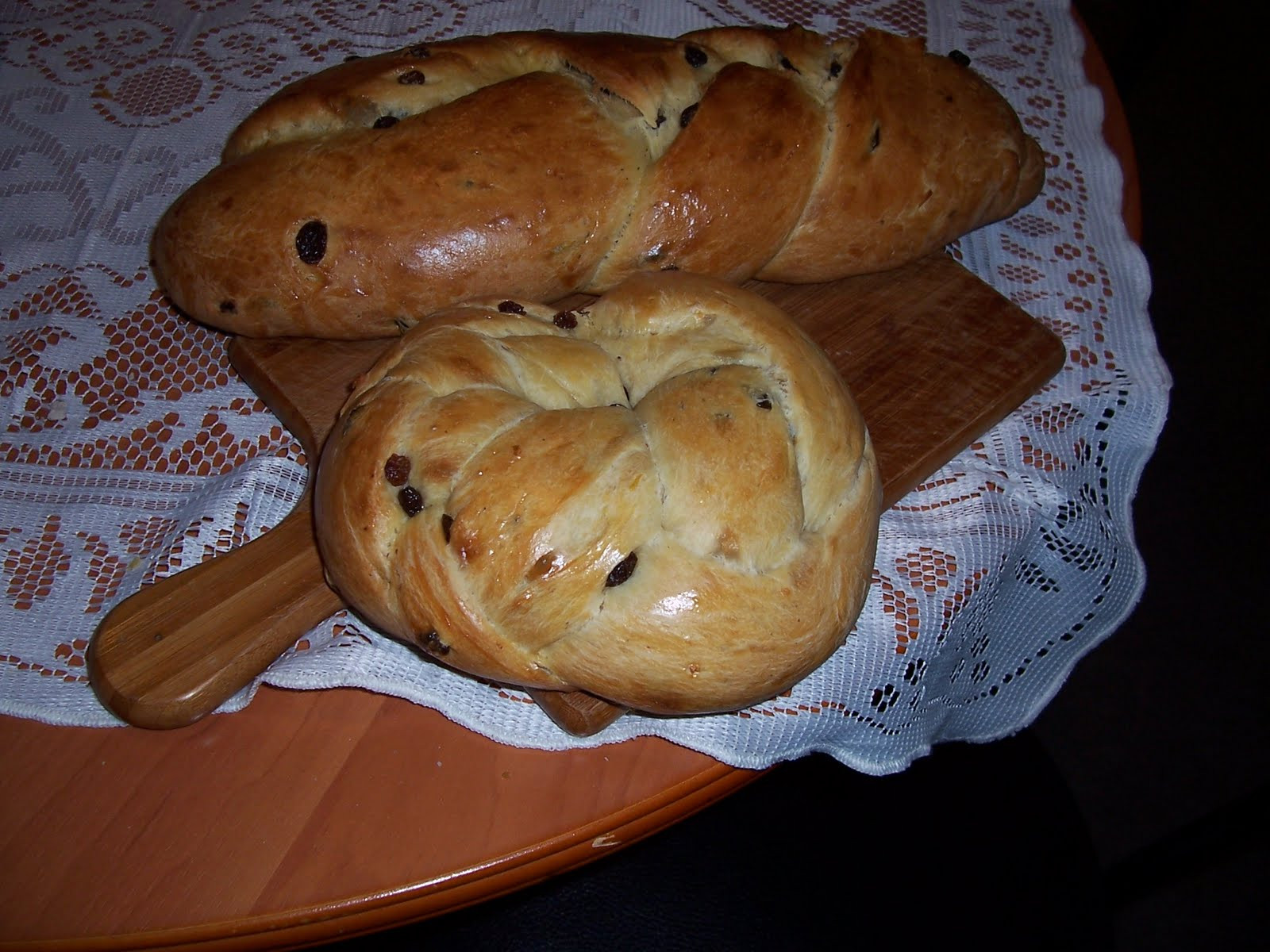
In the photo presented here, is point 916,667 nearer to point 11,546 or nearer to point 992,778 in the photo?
point 992,778

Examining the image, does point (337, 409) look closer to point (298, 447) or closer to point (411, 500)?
point (298, 447)

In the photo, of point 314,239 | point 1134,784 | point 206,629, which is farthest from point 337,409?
point 1134,784

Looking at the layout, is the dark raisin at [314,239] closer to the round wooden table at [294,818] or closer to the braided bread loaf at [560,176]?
the braided bread loaf at [560,176]

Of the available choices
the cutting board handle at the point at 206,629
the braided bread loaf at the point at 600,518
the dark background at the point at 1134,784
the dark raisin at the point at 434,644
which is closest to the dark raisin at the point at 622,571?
the braided bread loaf at the point at 600,518

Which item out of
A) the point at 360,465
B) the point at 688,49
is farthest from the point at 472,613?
the point at 688,49

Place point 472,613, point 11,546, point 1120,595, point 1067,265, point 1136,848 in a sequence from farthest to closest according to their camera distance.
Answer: point 1136,848 → point 1067,265 → point 1120,595 → point 11,546 → point 472,613

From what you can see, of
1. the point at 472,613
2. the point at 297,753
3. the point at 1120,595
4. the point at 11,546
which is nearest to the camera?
the point at 472,613

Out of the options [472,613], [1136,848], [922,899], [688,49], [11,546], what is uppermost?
[688,49]

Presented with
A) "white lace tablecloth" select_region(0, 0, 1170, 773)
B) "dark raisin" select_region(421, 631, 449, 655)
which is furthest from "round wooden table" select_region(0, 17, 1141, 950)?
"dark raisin" select_region(421, 631, 449, 655)
